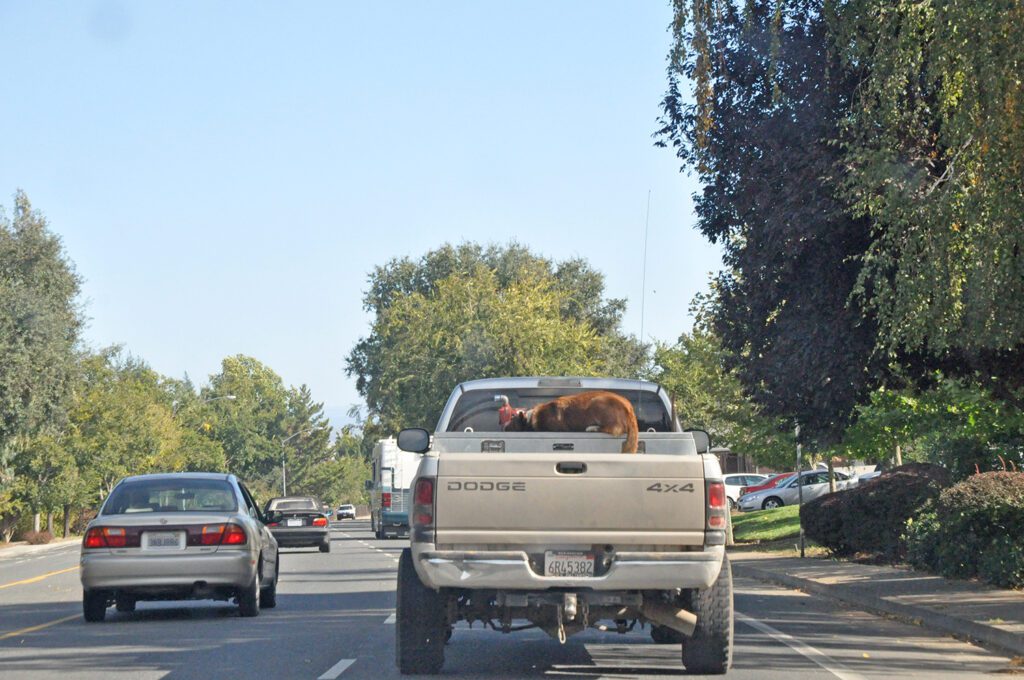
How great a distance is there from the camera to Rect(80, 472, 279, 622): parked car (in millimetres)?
15047

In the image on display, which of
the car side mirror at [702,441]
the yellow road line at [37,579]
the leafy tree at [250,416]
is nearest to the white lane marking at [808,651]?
the car side mirror at [702,441]

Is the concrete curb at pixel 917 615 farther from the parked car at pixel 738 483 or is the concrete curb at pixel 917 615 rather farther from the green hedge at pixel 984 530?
the parked car at pixel 738 483

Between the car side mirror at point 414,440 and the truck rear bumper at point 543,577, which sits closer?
the truck rear bumper at point 543,577

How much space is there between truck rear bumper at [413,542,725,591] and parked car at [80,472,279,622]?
633 cm

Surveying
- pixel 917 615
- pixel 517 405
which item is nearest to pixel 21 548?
pixel 917 615

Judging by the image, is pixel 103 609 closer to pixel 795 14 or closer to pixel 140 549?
pixel 140 549

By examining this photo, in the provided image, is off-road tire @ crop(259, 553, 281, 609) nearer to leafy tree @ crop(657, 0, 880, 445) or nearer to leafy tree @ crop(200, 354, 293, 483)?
leafy tree @ crop(657, 0, 880, 445)

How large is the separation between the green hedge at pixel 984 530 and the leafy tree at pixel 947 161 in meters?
5.35

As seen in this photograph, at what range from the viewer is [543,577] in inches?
376

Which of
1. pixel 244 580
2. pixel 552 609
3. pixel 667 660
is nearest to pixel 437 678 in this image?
pixel 552 609

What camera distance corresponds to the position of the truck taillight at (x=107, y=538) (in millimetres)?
15086

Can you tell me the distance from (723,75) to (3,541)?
47680 mm

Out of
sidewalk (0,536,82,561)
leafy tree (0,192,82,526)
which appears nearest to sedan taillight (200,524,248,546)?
sidewalk (0,536,82,561)

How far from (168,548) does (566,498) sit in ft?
23.1
